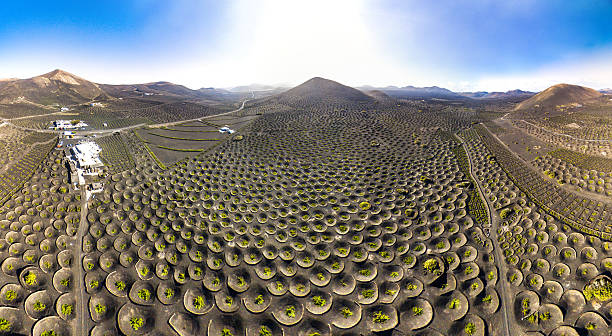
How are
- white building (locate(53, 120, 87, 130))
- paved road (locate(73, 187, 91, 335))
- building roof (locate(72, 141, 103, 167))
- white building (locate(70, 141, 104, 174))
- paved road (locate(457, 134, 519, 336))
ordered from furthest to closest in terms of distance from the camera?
white building (locate(53, 120, 87, 130)) → building roof (locate(72, 141, 103, 167)) → white building (locate(70, 141, 104, 174)) → paved road (locate(457, 134, 519, 336)) → paved road (locate(73, 187, 91, 335))

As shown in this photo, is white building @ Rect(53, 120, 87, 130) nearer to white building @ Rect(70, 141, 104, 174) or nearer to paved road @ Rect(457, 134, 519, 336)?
white building @ Rect(70, 141, 104, 174)

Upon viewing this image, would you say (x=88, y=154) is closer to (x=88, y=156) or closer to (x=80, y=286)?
(x=88, y=156)

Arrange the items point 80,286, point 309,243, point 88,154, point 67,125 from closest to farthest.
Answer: point 80,286 → point 309,243 → point 88,154 → point 67,125

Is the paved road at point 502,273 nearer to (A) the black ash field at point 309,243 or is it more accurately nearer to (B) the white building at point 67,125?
(A) the black ash field at point 309,243

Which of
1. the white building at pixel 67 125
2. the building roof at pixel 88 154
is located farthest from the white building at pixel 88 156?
the white building at pixel 67 125

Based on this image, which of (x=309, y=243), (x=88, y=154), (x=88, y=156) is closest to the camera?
(x=309, y=243)

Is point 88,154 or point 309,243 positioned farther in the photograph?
point 88,154

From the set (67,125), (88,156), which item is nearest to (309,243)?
(88,156)

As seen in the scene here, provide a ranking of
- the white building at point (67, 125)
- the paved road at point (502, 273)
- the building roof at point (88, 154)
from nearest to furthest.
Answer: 1. the paved road at point (502, 273)
2. the building roof at point (88, 154)
3. the white building at point (67, 125)

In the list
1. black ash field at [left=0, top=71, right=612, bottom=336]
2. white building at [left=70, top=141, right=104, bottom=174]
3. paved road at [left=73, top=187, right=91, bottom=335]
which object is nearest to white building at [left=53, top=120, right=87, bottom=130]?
black ash field at [left=0, top=71, right=612, bottom=336]

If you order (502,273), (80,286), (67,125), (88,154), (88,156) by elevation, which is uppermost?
(67,125)

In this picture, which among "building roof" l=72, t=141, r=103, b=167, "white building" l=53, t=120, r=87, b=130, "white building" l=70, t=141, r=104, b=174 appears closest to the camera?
"white building" l=70, t=141, r=104, b=174

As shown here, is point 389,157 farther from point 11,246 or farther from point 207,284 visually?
point 11,246
